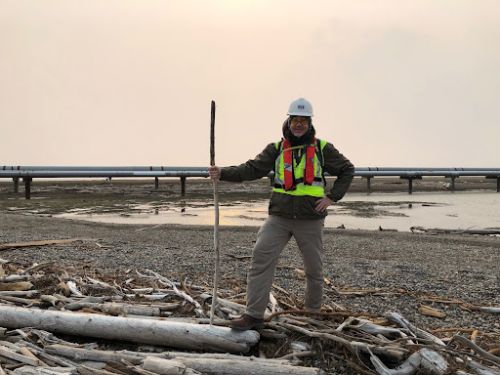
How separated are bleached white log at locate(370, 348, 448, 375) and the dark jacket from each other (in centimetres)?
169

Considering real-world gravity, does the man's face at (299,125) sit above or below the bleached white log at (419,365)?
above

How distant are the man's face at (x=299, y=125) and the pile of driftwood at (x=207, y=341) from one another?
6.90ft

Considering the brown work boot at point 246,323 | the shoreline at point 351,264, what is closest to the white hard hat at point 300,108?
the brown work boot at point 246,323

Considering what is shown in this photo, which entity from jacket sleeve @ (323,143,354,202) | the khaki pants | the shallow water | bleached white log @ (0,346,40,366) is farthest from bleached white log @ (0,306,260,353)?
the shallow water

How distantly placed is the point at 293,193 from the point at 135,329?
7.56 ft

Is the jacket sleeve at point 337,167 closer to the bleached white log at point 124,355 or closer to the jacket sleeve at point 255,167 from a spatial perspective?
the jacket sleeve at point 255,167

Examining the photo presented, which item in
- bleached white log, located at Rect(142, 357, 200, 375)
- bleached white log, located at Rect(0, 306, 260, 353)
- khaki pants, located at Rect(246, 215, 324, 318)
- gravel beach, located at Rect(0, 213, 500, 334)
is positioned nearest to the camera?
bleached white log, located at Rect(142, 357, 200, 375)

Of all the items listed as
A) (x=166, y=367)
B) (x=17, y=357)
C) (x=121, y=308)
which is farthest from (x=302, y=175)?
(x=17, y=357)

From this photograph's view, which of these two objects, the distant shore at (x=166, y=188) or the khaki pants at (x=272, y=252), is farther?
the distant shore at (x=166, y=188)

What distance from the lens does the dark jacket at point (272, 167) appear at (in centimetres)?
530

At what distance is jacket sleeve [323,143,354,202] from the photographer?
214 inches

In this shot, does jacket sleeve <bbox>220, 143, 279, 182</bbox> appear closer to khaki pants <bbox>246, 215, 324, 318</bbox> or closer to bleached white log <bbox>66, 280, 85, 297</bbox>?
khaki pants <bbox>246, 215, 324, 318</bbox>

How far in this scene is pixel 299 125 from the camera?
206 inches

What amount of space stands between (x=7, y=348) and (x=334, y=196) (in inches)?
152
